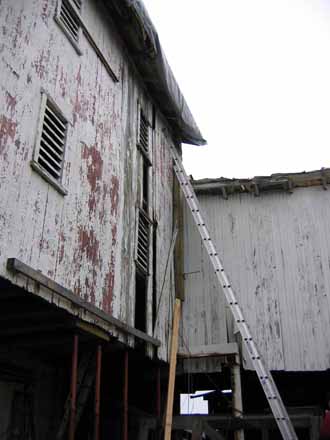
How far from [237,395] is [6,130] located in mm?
7169

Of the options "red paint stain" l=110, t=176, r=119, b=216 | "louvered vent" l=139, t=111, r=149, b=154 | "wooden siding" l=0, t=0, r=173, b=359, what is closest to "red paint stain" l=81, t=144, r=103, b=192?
"wooden siding" l=0, t=0, r=173, b=359

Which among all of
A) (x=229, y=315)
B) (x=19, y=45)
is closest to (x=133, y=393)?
(x=229, y=315)

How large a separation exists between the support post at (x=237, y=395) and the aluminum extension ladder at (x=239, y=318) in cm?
70

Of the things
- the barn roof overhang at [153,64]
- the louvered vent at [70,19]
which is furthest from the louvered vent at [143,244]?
the louvered vent at [70,19]

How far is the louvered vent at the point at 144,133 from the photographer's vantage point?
11930mm

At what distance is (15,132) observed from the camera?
683 cm

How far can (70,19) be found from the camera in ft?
30.2

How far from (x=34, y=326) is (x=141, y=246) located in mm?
3375

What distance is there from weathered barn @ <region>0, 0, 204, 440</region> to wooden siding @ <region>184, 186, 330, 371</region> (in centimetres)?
106

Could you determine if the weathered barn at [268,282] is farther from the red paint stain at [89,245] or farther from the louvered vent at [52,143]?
the louvered vent at [52,143]

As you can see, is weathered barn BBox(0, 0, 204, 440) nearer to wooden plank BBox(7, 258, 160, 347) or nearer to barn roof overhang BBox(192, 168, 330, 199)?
wooden plank BBox(7, 258, 160, 347)

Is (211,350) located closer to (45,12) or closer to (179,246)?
(179,246)

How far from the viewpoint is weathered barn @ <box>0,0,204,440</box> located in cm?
695

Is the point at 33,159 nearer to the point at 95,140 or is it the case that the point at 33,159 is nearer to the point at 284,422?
the point at 95,140
